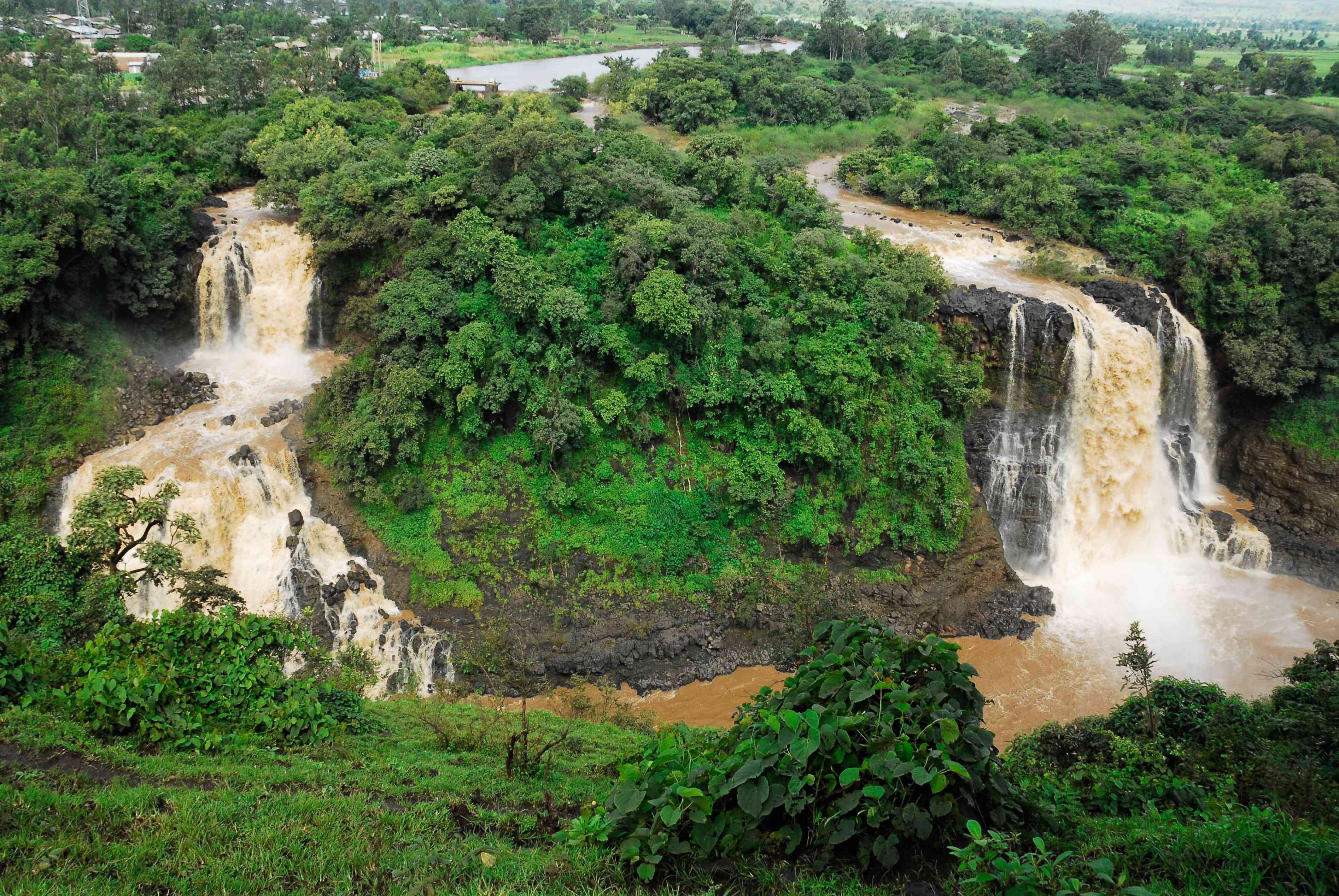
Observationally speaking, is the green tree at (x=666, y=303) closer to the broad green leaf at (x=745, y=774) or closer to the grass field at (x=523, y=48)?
the broad green leaf at (x=745, y=774)

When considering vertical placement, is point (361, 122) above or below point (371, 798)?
above

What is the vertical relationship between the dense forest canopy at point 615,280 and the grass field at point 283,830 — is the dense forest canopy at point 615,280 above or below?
above

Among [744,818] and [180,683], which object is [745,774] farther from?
[180,683]

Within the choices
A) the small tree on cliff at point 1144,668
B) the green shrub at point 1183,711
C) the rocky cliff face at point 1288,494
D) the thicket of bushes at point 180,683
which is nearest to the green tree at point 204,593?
the thicket of bushes at point 180,683

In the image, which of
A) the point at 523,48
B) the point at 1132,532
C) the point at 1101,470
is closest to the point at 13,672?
the point at 1101,470

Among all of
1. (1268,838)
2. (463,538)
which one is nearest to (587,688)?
(463,538)

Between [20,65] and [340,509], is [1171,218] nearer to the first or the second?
[340,509]
